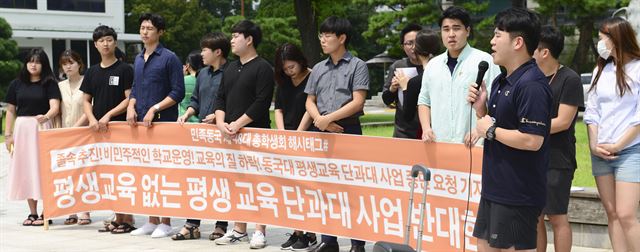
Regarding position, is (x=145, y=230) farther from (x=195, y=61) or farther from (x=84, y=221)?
(x=195, y=61)

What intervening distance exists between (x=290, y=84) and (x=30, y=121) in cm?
319

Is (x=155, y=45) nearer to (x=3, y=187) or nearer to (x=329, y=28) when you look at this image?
(x=329, y=28)

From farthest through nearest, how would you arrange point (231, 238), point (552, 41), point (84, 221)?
point (84, 221) → point (231, 238) → point (552, 41)

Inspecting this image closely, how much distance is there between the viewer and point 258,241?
802 centimetres

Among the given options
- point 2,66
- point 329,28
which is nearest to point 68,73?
point 329,28

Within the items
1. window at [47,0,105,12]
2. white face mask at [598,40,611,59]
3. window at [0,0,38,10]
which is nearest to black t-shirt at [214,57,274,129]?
white face mask at [598,40,611,59]

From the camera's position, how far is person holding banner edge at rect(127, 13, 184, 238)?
29.0 feet

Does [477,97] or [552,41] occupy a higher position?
[552,41]

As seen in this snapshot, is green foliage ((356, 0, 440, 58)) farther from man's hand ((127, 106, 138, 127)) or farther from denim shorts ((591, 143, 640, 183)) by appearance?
denim shorts ((591, 143, 640, 183))

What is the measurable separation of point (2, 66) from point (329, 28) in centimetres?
3993

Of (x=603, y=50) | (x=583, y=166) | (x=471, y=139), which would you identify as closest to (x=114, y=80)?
(x=471, y=139)

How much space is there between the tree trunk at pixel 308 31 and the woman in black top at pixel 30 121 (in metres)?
15.6

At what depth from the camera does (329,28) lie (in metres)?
7.55

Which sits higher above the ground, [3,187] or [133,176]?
[133,176]
